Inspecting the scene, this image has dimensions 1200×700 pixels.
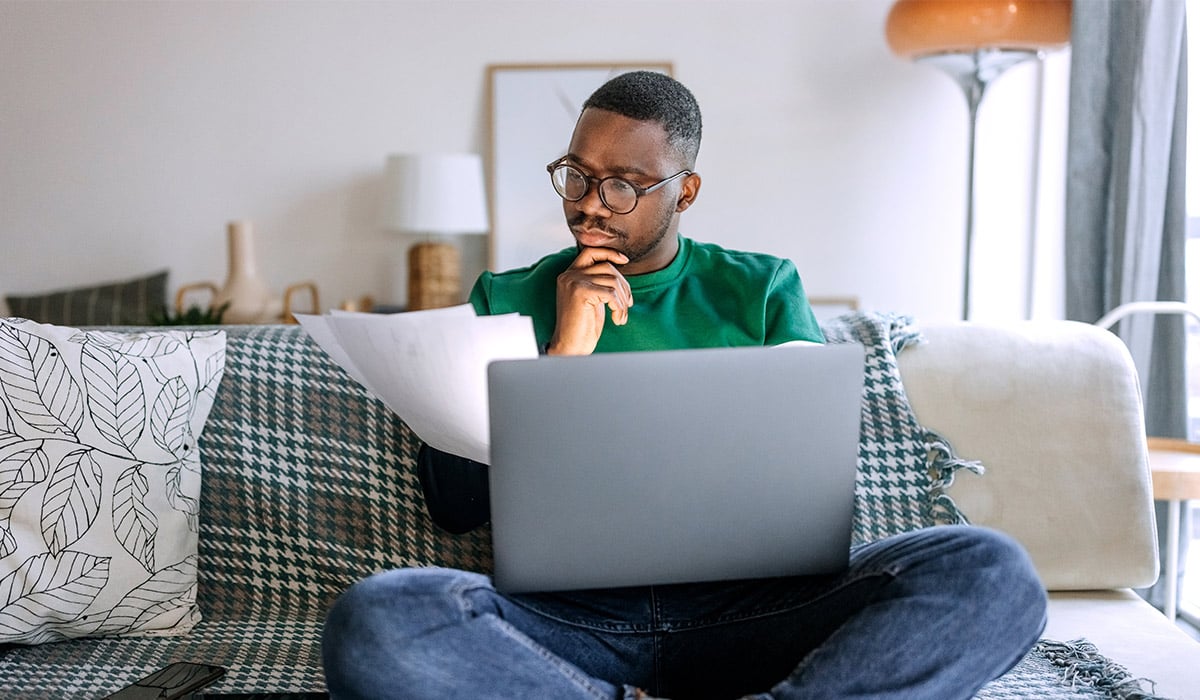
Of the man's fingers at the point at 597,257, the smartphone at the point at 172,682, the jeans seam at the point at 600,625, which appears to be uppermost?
the man's fingers at the point at 597,257

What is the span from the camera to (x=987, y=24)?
2914 millimetres

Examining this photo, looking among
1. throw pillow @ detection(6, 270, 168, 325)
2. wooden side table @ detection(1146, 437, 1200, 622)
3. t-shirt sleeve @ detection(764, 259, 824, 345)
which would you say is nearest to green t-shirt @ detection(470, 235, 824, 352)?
t-shirt sleeve @ detection(764, 259, 824, 345)

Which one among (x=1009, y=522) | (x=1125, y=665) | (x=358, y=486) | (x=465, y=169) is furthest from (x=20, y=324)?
(x=465, y=169)

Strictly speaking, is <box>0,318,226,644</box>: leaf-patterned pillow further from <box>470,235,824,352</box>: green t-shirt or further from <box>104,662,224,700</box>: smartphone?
<box>470,235,824,352</box>: green t-shirt

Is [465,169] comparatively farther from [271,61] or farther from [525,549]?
[525,549]

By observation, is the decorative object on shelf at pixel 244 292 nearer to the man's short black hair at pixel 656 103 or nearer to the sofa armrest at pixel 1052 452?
the man's short black hair at pixel 656 103

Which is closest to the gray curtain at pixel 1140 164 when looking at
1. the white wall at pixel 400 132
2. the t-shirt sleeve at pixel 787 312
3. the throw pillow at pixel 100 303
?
the white wall at pixel 400 132

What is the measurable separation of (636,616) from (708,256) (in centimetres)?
53

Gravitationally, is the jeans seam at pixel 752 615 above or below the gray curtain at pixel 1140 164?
below

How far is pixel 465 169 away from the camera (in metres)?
3.61

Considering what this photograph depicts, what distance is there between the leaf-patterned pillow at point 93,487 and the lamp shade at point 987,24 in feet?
7.32

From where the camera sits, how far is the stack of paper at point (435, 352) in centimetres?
105

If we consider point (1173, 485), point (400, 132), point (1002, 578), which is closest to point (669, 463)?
point (1002, 578)

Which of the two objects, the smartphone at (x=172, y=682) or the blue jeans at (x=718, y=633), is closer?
the blue jeans at (x=718, y=633)
